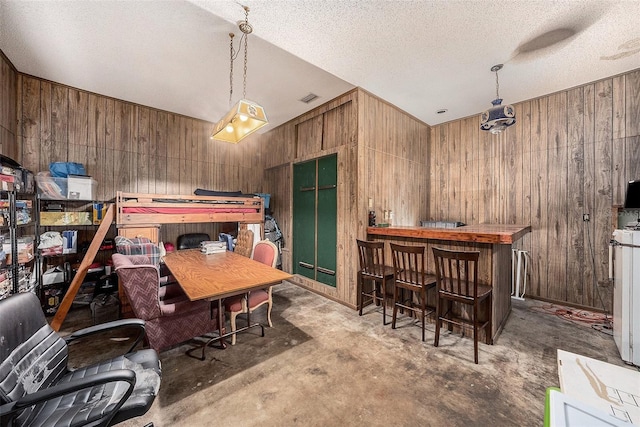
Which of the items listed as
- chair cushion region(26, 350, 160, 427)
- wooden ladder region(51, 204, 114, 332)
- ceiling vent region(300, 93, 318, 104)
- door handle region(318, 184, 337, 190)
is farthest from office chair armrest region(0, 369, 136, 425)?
ceiling vent region(300, 93, 318, 104)

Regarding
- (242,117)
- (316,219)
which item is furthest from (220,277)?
(316,219)

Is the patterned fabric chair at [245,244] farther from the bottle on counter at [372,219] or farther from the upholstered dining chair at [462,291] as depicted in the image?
the upholstered dining chair at [462,291]

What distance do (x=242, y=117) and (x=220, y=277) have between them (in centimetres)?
170

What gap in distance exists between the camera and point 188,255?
3.49 metres

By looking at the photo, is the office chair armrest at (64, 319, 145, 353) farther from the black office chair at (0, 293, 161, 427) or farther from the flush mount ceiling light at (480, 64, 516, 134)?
the flush mount ceiling light at (480, 64, 516, 134)

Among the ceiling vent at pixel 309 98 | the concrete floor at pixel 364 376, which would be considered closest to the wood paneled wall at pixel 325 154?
the ceiling vent at pixel 309 98

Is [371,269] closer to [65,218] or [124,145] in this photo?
[65,218]

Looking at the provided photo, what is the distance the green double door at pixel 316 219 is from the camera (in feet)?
13.3

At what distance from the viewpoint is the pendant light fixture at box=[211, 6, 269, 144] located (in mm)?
2421

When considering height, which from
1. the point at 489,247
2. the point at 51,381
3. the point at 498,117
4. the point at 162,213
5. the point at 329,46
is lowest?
the point at 51,381

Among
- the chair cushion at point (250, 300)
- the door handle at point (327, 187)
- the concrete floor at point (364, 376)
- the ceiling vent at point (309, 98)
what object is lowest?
the concrete floor at point (364, 376)

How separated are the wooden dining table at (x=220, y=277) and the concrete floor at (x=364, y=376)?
38 cm

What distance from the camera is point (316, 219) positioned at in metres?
4.38

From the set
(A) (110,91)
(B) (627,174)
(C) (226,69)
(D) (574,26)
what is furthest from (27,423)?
(B) (627,174)
